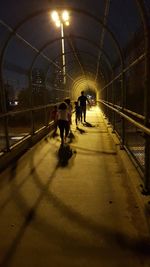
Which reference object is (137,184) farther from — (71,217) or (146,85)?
(146,85)

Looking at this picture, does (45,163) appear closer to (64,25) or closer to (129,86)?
(129,86)

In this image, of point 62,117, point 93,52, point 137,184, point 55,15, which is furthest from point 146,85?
point 93,52

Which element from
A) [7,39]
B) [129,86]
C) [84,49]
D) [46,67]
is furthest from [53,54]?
[7,39]

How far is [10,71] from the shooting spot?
9906 millimetres

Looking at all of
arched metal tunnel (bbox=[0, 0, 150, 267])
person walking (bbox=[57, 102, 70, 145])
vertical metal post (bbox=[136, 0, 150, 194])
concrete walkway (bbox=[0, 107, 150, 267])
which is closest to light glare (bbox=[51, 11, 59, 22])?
arched metal tunnel (bbox=[0, 0, 150, 267])

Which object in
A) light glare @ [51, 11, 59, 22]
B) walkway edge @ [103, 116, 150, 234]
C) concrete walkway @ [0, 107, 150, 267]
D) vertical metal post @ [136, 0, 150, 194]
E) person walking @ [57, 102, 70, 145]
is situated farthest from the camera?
light glare @ [51, 11, 59, 22]

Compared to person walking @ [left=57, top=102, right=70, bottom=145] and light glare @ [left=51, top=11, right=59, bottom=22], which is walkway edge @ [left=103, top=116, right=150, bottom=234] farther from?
light glare @ [left=51, top=11, right=59, bottom=22]

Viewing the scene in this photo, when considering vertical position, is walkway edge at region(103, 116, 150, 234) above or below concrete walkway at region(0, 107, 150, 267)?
above

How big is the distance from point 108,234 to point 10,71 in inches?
281

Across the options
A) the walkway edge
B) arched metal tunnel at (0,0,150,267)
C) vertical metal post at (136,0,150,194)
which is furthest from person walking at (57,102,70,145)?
vertical metal post at (136,0,150,194)

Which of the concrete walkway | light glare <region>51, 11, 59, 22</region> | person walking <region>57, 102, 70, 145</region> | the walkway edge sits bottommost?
the concrete walkway

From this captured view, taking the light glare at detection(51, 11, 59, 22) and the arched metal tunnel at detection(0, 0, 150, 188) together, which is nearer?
the arched metal tunnel at detection(0, 0, 150, 188)

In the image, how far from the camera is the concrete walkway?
3.34 metres

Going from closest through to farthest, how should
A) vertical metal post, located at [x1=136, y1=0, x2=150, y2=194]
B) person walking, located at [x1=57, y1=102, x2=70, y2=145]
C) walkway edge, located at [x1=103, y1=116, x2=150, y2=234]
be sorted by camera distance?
walkway edge, located at [x1=103, y1=116, x2=150, y2=234] < vertical metal post, located at [x1=136, y1=0, x2=150, y2=194] < person walking, located at [x1=57, y1=102, x2=70, y2=145]
